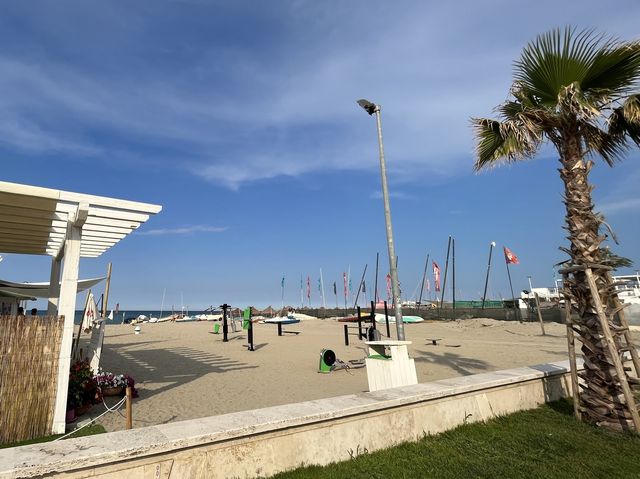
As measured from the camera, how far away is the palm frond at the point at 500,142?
632 centimetres

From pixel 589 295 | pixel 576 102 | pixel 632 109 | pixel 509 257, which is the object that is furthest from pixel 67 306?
pixel 509 257

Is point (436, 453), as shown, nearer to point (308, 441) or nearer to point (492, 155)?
point (308, 441)

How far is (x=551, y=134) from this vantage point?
20.6 ft

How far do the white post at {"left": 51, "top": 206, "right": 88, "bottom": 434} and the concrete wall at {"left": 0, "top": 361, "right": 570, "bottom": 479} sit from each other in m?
3.94

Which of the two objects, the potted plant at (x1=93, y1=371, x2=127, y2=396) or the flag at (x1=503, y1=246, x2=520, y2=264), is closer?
the potted plant at (x1=93, y1=371, x2=127, y2=396)

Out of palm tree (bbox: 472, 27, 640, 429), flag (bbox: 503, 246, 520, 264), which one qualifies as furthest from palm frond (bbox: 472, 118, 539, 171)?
flag (bbox: 503, 246, 520, 264)

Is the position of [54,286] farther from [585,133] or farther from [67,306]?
[585,133]

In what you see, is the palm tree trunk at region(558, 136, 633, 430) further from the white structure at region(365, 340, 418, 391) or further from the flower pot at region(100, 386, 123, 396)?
the flower pot at region(100, 386, 123, 396)

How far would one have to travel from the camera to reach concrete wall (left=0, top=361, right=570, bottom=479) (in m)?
2.70

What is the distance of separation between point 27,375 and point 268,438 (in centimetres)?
484

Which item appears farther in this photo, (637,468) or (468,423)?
(468,423)

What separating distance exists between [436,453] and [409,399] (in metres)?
0.59

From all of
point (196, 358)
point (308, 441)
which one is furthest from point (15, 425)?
point (196, 358)

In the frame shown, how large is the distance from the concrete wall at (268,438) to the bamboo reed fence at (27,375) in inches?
150
